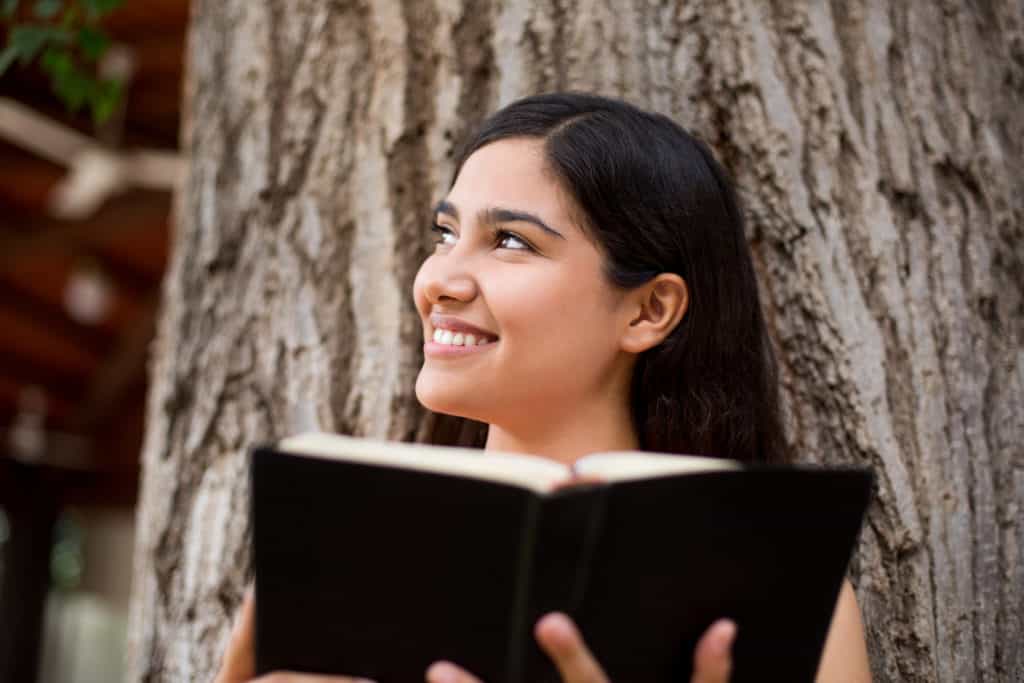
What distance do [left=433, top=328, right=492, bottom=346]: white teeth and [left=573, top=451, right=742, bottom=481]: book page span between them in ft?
1.31

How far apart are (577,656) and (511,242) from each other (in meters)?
0.64

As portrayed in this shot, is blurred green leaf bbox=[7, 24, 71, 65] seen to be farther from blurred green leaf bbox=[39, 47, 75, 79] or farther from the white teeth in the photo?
the white teeth

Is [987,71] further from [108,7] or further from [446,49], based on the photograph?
[108,7]

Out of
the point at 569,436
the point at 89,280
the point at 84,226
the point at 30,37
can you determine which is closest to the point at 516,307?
the point at 569,436

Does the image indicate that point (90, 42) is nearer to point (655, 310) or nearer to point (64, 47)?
point (64, 47)

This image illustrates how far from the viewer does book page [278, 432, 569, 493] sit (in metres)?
0.93

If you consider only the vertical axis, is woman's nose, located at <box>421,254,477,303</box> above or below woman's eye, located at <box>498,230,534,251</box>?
below

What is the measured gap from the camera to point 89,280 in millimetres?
7609

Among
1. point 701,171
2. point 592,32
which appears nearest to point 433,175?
point 592,32

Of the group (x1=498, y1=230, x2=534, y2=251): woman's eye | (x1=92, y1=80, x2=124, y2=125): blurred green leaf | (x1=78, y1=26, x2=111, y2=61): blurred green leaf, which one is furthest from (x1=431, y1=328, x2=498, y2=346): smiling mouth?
(x1=92, y1=80, x2=124, y2=125): blurred green leaf

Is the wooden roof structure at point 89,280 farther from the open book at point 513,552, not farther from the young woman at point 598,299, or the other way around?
the open book at point 513,552

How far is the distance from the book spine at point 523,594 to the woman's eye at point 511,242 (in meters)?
0.59

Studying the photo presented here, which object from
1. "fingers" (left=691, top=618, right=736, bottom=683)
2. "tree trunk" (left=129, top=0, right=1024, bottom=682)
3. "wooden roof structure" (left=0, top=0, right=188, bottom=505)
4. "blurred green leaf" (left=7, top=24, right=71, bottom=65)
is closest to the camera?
"fingers" (left=691, top=618, right=736, bottom=683)

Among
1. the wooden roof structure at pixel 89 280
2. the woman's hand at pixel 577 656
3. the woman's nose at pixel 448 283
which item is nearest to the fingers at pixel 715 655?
the woman's hand at pixel 577 656
